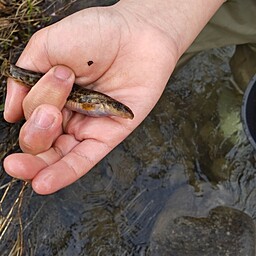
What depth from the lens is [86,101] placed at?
223 cm

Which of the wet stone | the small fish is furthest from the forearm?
the wet stone

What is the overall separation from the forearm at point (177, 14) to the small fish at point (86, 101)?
490 mm

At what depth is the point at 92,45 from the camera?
2256mm

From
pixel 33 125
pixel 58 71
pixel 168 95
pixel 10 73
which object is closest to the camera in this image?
pixel 33 125

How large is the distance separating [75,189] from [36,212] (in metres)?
0.28

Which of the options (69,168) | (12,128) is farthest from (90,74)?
(12,128)

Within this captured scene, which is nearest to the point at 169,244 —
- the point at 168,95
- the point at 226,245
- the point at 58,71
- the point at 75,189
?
the point at 226,245

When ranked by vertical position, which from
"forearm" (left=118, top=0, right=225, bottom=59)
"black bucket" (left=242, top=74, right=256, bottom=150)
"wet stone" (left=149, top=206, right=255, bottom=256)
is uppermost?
"forearm" (left=118, top=0, right=225, bottom=59)

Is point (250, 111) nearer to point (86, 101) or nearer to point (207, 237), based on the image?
point (207, 237)

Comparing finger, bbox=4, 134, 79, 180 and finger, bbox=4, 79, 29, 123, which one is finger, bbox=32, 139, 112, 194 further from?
finger, bbox=4, 79, 29, 123

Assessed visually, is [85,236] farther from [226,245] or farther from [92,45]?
[92,45]

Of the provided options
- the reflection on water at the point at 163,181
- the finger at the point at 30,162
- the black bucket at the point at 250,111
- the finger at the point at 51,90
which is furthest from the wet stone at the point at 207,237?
the finger at the point at 51,90

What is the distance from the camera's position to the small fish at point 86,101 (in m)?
2.19

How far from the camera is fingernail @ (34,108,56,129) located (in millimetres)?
2002
